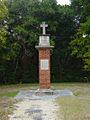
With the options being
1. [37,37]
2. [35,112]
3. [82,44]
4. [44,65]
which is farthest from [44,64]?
[82,44]

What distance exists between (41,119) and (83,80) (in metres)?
19.5

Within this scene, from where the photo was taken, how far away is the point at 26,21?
27.2m

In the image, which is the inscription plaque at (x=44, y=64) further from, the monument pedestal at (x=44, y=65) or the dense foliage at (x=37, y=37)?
the dense foliage at (x=37, y=37)

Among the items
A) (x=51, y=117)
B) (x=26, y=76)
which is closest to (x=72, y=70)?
(x=26, y=76)

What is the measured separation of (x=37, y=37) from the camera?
26859 millimetres

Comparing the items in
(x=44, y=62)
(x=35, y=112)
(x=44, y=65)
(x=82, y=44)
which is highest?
(x=82, y=44)

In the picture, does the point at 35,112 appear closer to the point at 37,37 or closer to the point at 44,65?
the point at 44,65

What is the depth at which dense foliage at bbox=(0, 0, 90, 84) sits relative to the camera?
2688 cm

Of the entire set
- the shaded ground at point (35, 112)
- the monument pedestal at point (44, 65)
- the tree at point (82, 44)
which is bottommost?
the shaded ground at point (35, 112)

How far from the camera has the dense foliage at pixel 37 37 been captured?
88.2 feet

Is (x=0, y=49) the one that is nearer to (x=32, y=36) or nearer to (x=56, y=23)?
(x=32, y=36)

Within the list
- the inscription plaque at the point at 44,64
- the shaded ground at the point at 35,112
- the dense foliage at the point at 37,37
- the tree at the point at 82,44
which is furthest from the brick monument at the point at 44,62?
the tree at the point at 82,44

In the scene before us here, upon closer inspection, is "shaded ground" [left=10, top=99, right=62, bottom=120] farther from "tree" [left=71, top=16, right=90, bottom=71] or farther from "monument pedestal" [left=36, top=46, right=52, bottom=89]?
"tree" [left=71, top=16, right=90, bottom=71]

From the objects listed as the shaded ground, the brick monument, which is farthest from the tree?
the shaded ground
